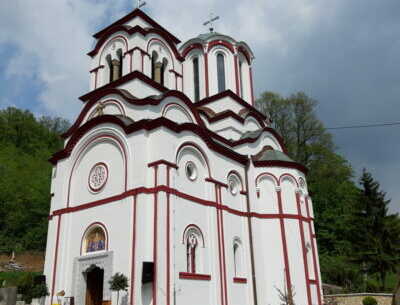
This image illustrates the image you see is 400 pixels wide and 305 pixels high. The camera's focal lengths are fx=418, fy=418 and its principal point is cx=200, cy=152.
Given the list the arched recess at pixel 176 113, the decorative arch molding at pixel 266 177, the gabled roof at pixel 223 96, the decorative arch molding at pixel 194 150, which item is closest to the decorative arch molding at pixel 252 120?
the gabled roof at pixel 223 96

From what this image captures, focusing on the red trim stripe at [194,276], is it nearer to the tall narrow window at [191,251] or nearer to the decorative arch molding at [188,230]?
the tall narrow window at [191,251]

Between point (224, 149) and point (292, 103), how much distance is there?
19.4 meters

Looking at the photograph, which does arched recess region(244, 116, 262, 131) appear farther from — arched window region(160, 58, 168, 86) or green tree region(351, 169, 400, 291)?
green tree region(351, 169, 400, 291)

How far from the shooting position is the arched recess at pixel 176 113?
52.1 feet

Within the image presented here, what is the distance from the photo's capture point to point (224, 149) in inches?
671

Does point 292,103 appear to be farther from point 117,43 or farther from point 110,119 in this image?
point 110,119

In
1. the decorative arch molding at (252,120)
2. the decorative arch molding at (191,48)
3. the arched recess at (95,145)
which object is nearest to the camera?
the arched recess at (95,145)

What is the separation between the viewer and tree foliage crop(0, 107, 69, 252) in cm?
3300

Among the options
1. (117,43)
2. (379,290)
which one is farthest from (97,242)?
(379,290)

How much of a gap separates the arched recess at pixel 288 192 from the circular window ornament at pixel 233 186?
209 centimetres

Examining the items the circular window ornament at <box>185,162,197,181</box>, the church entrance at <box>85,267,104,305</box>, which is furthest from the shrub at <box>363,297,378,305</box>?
the church entrance at <box>85,267,104,305</box>

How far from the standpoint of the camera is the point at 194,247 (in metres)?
14.4

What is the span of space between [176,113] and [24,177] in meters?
27.0

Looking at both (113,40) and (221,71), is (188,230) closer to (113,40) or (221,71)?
(113,40)
